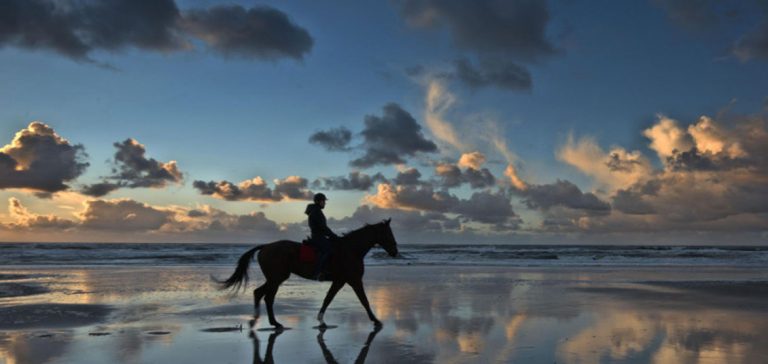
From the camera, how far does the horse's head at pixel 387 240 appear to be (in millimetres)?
9523

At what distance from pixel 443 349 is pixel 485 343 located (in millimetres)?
707

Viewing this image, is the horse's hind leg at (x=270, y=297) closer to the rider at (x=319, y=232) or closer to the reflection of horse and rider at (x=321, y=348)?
the reflection of horse and rider at (x=321, y=348)

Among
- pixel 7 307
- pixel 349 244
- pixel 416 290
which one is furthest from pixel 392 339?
pixel 7 307

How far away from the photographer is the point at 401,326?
9.04 m

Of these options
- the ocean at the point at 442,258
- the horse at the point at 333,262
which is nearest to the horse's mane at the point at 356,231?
the horse at the point at 333,262

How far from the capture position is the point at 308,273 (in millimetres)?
9398

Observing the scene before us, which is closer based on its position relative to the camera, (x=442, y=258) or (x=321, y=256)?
(x=321, y=256)

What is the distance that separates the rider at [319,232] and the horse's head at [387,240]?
33.3 inches

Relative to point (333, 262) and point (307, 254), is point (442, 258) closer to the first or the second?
point (333, 262)

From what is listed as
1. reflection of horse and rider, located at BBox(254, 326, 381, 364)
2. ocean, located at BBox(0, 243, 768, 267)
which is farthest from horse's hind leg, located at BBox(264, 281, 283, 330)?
ocean, located at BBox(0, 243, 768, 267)

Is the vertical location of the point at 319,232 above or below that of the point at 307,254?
above

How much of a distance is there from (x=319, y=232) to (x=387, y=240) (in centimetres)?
119

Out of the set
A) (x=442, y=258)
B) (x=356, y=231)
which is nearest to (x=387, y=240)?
(x=356, y=231)

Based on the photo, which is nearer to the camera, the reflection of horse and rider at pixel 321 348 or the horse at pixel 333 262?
the reflection of horse and rider at pixel 321 348
